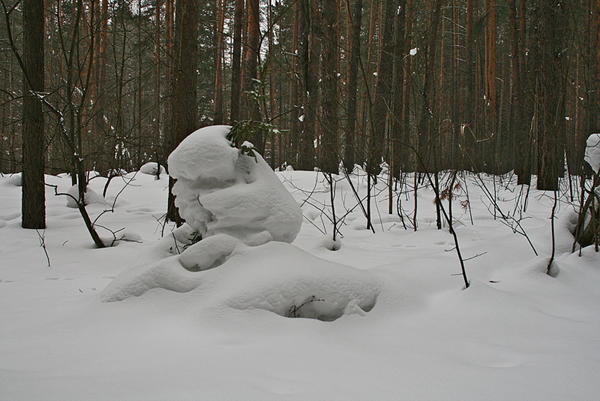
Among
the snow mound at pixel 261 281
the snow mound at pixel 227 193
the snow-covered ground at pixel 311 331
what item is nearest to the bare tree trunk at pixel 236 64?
the snow-covered ground at pixel 311 331

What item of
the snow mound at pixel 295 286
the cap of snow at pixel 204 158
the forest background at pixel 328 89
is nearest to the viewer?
the snow mound at pixel 295 286

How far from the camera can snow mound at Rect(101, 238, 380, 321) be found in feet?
5.75

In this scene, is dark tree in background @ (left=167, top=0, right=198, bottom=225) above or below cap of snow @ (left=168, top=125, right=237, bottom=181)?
above

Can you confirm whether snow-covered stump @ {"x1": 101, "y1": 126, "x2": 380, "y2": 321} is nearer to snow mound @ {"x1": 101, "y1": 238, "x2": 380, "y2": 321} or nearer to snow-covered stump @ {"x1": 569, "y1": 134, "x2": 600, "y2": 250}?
snow mound @ {"x1": 101, "y1": 238, "x2": 380, "y2": 321}

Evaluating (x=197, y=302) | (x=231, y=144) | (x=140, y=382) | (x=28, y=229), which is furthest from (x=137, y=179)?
(x=140, y=382)

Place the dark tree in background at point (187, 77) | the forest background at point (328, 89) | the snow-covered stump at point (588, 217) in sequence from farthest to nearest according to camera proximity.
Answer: the dark tree in background at point (187, 77), the forest background at point (328, 89), the snow-covered stump at point (588, 217)

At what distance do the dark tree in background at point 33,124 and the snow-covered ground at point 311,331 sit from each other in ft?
6.05

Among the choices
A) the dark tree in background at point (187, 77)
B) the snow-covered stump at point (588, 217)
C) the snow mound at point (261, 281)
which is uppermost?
the dark tree in background at point (187, 77)

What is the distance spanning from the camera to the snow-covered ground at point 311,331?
1.15 meters

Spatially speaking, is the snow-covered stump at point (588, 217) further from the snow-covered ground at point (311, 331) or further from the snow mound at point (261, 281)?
the snow mound at point (261, 281)

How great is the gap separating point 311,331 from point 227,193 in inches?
39.9

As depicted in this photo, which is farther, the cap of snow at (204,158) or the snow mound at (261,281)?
the cap of snow at (204,158)

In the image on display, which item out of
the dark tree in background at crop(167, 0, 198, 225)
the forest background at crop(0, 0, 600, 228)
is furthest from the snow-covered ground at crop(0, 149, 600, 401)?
the dark tree in background at crop(167, 0, 198, 225)

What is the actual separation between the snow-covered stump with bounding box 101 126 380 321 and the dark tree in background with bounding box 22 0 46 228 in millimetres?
3123
